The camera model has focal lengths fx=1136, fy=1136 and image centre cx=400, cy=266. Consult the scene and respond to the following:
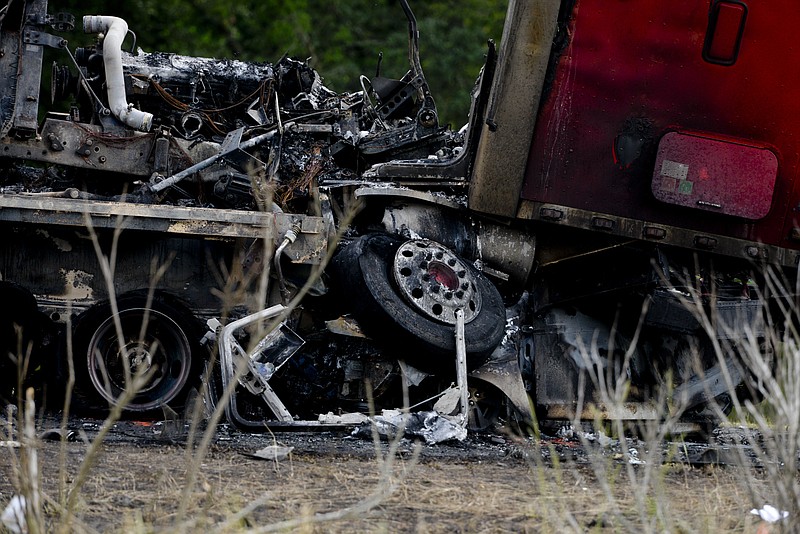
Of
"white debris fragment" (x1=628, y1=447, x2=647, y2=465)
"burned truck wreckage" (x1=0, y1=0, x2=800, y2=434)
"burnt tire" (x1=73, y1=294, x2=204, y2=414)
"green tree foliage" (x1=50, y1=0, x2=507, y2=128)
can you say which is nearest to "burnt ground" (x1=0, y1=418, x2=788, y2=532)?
"white debris fragment" (x1=628, y1=447, x2=647, y2=465)

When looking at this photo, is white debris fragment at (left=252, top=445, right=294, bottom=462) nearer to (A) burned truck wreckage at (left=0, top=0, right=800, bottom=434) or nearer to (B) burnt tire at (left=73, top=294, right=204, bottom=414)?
(A) burned truck wreckage at (left=0, top=0, right=800, bottom=434)

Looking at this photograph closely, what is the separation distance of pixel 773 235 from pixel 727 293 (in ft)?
1.39

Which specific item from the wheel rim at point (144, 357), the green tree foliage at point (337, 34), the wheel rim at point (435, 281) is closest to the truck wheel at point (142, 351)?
the wheel rim at point (144, 357)

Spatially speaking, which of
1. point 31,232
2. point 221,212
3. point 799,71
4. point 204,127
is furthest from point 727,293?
point 31,232

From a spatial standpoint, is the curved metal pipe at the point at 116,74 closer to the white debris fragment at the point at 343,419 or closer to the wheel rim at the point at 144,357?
the wheel rim at the point at 144,357

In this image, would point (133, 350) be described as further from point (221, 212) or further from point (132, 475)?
point (132, 475)

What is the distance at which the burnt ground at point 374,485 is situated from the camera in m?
3.84

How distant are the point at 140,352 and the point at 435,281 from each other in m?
1.65

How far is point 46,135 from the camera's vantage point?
21.8 ft

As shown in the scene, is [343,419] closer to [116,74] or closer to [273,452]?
[273,452]

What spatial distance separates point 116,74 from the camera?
695 centimetres

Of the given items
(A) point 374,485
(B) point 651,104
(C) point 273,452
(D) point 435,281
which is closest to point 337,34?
(B) point 651,104

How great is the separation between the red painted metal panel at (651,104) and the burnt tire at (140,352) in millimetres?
2088

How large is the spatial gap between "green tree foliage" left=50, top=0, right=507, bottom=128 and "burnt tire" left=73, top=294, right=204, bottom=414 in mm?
11925
